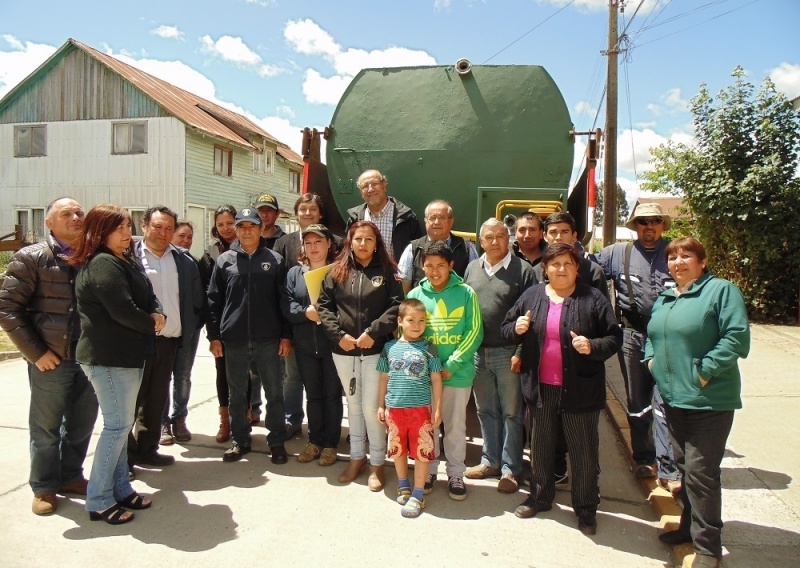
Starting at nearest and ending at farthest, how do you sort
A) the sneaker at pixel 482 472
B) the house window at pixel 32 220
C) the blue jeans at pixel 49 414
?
the blue jeans at pixel 49 414
the sneaker at pixel 482 472
the house window at pixel 32 220

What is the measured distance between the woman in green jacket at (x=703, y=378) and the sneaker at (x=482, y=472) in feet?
4.26

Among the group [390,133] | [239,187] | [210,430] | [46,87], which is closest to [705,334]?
[390,133]

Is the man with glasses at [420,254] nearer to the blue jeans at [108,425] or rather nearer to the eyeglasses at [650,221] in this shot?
the eyeglasses at [650,221]

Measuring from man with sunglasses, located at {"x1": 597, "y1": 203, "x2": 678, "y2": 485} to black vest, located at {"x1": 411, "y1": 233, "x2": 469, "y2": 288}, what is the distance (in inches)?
42.0

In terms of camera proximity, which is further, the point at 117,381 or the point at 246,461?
the point at 246,461

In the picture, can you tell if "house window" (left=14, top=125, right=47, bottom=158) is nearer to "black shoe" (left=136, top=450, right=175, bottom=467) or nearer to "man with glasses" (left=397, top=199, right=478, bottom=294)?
"black shoe" (left=136, top=450, right=175, bottom=467)

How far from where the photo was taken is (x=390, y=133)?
495cm

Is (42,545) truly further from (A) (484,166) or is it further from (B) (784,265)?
(B) (784,265)

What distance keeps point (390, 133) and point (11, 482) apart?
387 centimetres

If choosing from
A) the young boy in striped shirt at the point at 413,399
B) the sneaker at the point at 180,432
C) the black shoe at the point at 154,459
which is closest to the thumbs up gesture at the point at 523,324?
the young boy in striped shirt at the point at 413,399

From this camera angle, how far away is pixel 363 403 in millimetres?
3803

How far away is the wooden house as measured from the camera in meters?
18.0

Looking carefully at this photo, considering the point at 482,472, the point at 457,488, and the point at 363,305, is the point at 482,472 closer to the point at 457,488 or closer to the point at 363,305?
the point at 457,488

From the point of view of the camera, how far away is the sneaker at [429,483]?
3631mm
